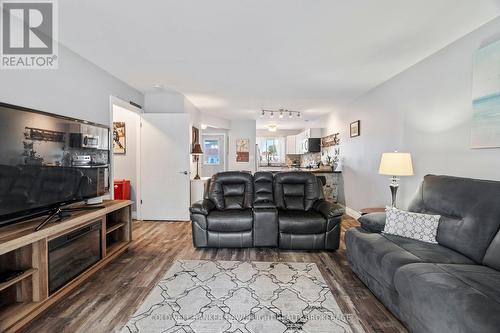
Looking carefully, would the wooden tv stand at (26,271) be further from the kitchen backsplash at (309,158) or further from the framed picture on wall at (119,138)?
the kitchen backsplash at (309,158)

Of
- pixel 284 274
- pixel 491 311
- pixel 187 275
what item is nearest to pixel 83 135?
pixel 187 275

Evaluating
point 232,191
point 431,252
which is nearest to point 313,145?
point 232,191

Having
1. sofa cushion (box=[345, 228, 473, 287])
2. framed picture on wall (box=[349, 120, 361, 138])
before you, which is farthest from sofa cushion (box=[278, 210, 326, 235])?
framed picture on wall (box=[349, 120, 361, 138])

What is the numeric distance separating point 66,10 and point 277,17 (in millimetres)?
1762

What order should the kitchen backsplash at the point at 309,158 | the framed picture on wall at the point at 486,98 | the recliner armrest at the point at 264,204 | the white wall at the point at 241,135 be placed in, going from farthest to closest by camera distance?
the white wall at the point at 241,135 < the kitchen backsplash at the point at 309,158 < the recliner armrest at the point at 264,204 < the framed picture on wall at the point at 486,98

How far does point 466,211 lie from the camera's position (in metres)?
2.03

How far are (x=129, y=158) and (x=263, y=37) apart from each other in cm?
361

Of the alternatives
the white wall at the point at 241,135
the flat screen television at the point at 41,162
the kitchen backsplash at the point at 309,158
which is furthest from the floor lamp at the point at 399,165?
the white wall at the point at 241,135

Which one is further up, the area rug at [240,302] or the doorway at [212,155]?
the doorway at [212,155]

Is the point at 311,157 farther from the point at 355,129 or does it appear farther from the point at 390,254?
the point at 390,254

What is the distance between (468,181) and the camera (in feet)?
7.04

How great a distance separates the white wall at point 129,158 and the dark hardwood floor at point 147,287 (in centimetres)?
138

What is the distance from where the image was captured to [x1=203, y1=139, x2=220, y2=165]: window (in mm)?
8500

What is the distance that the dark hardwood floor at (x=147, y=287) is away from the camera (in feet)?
5.96
